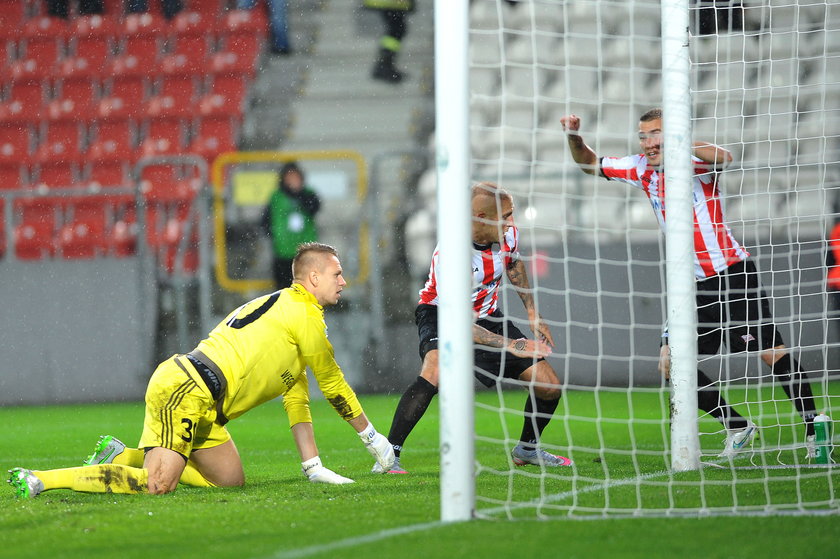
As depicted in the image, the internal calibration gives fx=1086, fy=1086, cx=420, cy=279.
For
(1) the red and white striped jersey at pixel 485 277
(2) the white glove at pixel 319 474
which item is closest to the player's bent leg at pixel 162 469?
(2) the white glove at pixel 319 474

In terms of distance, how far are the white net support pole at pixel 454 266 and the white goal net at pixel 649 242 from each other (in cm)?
40

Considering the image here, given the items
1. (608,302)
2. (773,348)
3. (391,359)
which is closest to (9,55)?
(391,359)

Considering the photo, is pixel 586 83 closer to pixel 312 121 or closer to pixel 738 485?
pixel 312 121

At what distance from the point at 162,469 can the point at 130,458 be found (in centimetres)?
53

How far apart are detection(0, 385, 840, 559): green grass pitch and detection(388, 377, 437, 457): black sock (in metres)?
0.23

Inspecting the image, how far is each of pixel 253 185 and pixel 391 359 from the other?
2.31 metres

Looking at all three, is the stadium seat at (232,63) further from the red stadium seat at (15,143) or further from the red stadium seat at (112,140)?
the red stadium seat at (15,143)

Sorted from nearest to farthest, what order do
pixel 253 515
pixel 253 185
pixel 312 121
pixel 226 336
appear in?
pixel 253 515, pixel 226 336, pixel 253 185, pixel 312 121

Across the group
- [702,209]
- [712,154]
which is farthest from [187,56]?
[712,154]

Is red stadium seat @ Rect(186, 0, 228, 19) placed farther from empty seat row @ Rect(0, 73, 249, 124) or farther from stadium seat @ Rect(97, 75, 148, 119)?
stadium seat @ Rect(97, 75, 148, 119)

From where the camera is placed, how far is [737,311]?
5.37m

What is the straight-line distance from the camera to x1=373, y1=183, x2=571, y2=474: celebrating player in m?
4.97

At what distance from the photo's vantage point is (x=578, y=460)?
5414mm

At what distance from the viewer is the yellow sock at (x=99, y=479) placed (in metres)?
4.16
